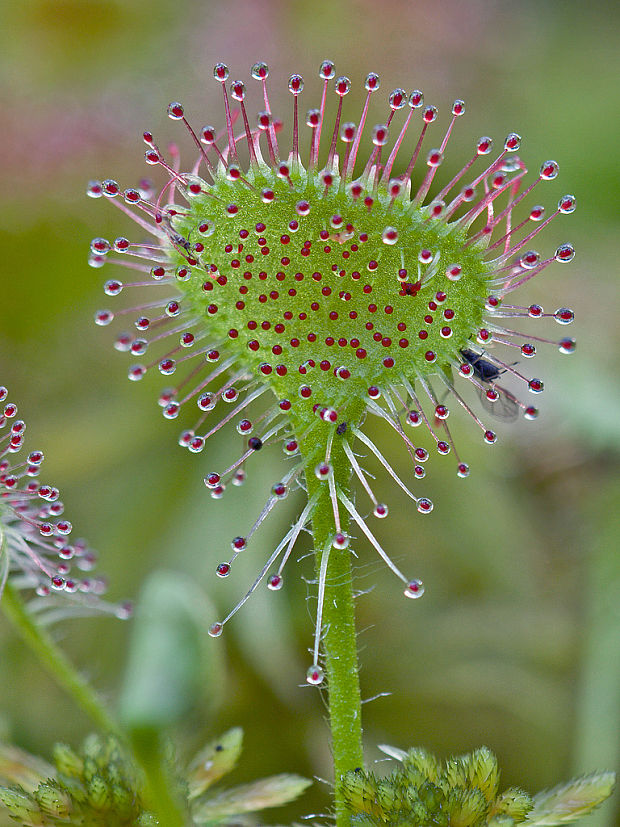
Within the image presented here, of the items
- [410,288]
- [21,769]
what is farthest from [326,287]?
[21,769]

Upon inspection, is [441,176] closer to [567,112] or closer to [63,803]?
[567,112]

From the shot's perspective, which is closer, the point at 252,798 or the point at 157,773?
the point at 157,773

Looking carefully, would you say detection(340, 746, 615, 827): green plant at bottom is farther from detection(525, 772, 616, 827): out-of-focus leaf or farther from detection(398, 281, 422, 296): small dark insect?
detection(398, 281, 422, 296): small dark insect

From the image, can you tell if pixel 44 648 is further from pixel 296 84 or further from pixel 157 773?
pixel 296 84

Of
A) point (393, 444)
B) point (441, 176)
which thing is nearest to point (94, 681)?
point (393, 444)

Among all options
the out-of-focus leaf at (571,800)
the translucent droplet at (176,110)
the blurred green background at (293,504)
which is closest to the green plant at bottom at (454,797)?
the out-of-focus leaf at (571,800)

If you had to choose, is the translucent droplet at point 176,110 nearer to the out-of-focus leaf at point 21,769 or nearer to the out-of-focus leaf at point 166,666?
the out-of-focus leaf at point 166,666

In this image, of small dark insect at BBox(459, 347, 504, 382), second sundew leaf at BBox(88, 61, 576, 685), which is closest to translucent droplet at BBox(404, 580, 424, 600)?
second sundew leaf at BBox(88, 61, 576, 685)

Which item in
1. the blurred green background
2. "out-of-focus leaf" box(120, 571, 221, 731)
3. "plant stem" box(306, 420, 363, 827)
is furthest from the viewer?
the blurred green background
